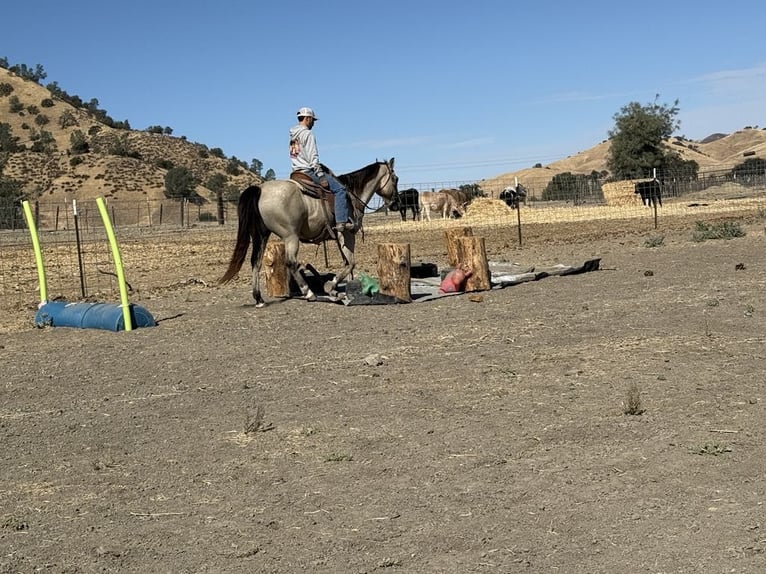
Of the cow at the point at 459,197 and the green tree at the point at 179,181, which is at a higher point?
the green tree at the point at 179,181

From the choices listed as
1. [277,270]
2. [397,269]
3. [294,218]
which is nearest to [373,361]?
[397,269]

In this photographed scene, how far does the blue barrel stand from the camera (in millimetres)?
11586

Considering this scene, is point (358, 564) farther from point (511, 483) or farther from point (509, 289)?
point (509, 289)

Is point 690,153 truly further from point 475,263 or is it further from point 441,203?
point 475,263

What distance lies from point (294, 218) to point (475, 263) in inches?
105

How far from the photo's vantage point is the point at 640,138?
65.4 m

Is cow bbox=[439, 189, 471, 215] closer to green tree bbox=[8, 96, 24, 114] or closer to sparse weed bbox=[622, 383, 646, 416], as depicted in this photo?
sparse weed bbox=[622, 383, 646, 416]

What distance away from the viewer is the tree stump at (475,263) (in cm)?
1330

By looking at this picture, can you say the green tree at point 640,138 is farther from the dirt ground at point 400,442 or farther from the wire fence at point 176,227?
the dirt ground at point 400,442

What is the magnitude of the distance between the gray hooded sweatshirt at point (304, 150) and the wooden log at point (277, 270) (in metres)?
1.43

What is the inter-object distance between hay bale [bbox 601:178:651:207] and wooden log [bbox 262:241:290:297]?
2740cm

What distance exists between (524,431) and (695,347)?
3.03 metres

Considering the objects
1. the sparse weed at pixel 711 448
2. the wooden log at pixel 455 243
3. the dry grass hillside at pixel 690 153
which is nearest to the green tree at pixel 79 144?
the dry grass hillside at pixel 690 153

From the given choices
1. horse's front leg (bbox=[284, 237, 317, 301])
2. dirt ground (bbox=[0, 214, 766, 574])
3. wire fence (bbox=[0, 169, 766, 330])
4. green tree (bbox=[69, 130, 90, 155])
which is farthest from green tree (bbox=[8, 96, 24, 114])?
dirt ground (bbox=[0, 214, 766, 574])
